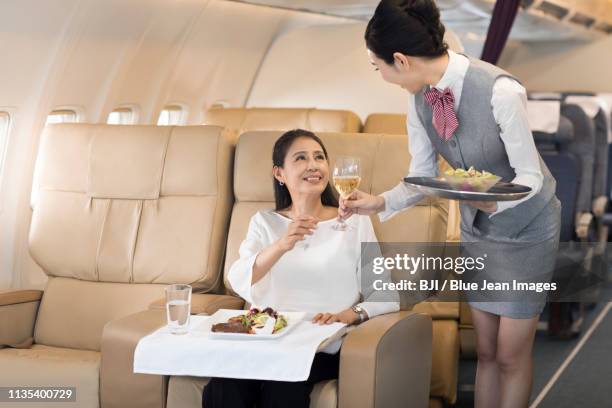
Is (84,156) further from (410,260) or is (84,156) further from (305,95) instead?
(305,95)

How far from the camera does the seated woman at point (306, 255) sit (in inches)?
125

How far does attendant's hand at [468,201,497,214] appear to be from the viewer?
2.67 meters

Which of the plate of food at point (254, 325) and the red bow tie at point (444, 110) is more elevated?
the red bow tie at point (444, 110)

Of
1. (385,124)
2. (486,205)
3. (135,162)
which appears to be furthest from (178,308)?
(385,124)

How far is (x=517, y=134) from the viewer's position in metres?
2.67

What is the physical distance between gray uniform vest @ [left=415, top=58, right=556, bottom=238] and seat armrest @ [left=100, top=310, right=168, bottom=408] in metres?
1.15

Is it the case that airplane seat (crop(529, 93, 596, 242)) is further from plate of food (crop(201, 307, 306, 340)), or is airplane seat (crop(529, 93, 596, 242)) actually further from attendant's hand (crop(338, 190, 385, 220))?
plate of food (crop(201, 307, 306, 340))

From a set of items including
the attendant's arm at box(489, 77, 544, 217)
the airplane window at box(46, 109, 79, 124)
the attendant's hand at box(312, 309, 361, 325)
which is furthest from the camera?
the airplane window at box(46, 109, 79, 124)

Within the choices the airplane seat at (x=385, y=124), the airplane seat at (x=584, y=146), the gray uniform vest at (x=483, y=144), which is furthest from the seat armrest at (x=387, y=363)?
the airplane seat at (x=584, y=146)

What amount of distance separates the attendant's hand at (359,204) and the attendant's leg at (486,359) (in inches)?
18.1

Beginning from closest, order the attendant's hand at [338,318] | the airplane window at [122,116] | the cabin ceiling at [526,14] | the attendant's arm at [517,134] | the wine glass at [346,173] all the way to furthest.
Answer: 1. the attendant's arm at [517,134]
2. the wine glass at [346,173]
3. the attendant's hand at [338,318]
4. the airplane window at [122,116]
5. the cabin ceiling at [526,14]

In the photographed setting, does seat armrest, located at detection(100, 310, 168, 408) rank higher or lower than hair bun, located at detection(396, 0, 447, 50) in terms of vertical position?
lower

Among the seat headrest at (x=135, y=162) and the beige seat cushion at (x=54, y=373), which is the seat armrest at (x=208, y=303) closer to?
the beige seat cushion at (x=54, y=373)

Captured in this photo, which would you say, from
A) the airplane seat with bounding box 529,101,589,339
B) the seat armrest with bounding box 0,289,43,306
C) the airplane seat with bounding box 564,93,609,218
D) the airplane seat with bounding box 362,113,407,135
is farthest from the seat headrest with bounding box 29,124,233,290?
the airplane seat with bounding box 564,93,609,218
